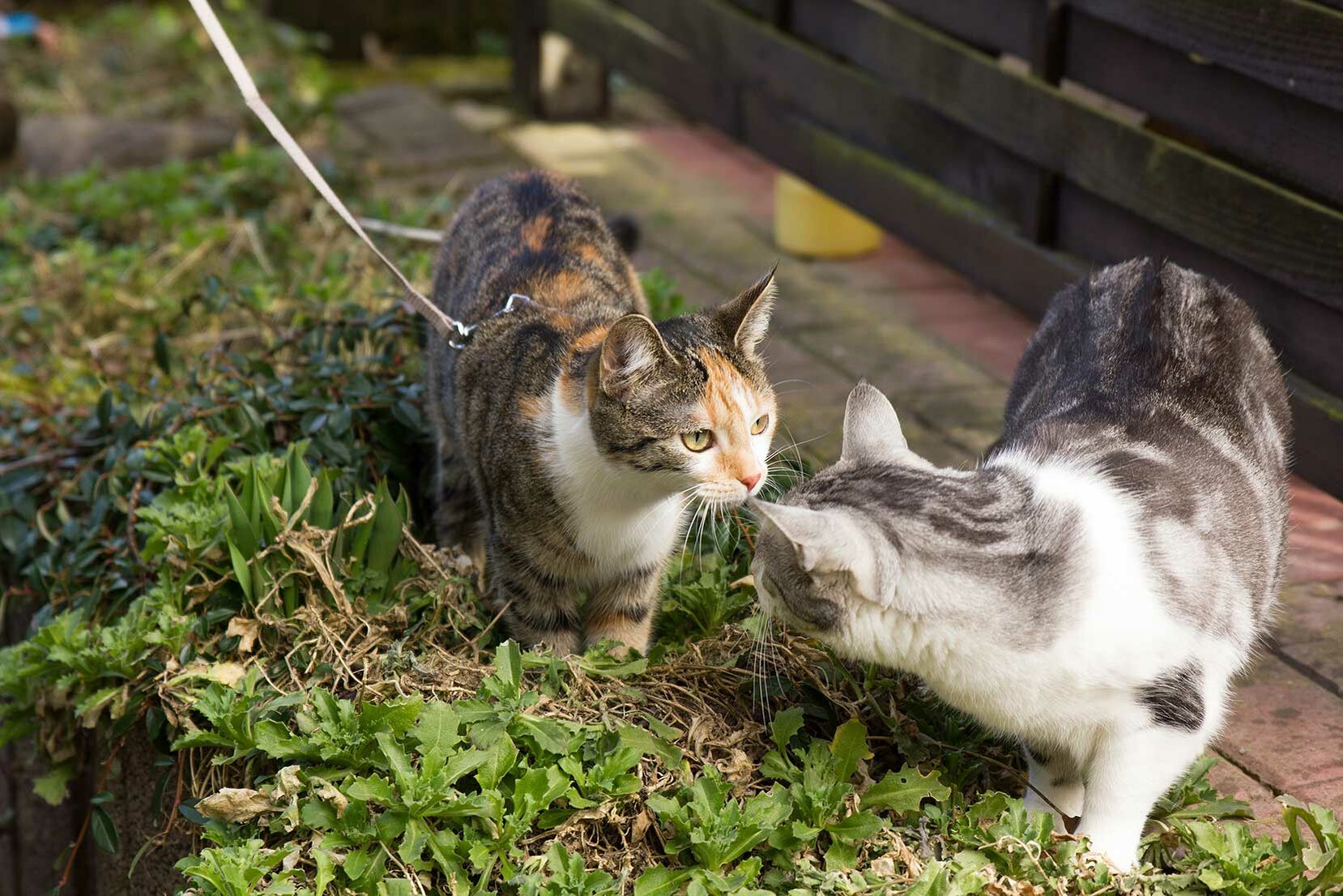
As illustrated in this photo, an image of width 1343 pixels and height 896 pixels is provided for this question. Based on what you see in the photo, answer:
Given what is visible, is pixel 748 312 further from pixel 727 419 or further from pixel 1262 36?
pixel 1262 36

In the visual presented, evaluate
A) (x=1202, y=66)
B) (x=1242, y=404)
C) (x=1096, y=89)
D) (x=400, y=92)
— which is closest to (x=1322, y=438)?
(x=1242, y=404)

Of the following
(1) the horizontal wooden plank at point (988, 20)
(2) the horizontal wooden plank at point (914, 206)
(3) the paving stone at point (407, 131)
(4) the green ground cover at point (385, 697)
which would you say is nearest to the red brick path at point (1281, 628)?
(4) the green ground cover at point (385, 697)

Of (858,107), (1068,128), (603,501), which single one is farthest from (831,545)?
(858,107)

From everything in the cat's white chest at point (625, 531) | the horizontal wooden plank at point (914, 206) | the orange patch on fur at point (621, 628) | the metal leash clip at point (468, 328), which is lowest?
the orange patch on fur at point (621, 628)

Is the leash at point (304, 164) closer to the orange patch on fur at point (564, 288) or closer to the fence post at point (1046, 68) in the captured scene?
the orange patch on fur at point (564, 288)

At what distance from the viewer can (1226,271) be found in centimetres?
351

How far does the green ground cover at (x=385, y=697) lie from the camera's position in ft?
7.46

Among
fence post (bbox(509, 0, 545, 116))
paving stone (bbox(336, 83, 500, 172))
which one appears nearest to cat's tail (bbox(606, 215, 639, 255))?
paving stone (bbox(336, 83, 500, 172))

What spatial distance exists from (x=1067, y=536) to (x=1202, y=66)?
1783 mm

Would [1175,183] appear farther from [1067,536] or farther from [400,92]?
[400,92]

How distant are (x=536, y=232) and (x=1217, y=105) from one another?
1711 mm

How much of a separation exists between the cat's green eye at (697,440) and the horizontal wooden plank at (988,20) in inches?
80.6

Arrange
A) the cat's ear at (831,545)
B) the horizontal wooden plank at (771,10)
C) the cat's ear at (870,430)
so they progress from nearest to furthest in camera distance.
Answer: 1. the cat's ear at (831,545)
2. the cat's ear at (870,430)
3. the horizontal wooden plank at (771,10)

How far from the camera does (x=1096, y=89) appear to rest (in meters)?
3.88
